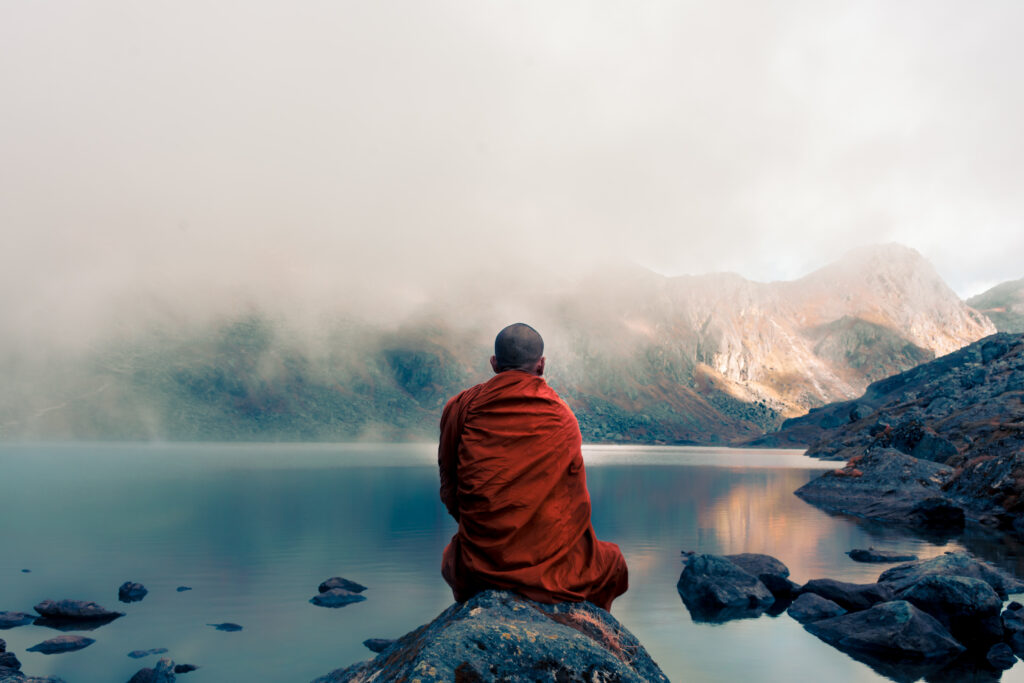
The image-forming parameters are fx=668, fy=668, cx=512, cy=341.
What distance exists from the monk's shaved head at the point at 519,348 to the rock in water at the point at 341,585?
19.3 metres

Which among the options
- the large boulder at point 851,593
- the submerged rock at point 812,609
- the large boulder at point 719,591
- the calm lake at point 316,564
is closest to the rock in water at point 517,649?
the calm lake at point 316,564

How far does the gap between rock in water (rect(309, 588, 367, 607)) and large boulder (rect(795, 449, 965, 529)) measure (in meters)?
33.7

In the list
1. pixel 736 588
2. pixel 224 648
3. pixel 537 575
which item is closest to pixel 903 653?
pixel 736 588

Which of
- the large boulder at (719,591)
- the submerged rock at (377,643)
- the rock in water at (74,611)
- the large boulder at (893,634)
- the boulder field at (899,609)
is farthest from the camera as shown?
the large boulder at (719,591)

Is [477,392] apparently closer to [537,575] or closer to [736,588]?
[537,575]

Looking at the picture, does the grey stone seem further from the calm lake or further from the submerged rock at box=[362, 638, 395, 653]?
the submerged rock at box=[362, 638, 395, 653]

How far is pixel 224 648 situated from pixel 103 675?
279cm

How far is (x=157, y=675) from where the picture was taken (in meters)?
14.6

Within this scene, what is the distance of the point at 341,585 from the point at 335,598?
5.19 feet

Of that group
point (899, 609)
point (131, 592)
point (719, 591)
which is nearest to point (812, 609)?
point (719, 591)

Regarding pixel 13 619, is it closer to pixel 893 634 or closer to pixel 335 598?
pixel 335 598

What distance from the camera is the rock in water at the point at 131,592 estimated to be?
22.2 m

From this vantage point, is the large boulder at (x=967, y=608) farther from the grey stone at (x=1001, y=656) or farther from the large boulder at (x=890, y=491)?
the large boulder at (x=890, y=491)

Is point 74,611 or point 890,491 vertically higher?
Result: point 74,611
